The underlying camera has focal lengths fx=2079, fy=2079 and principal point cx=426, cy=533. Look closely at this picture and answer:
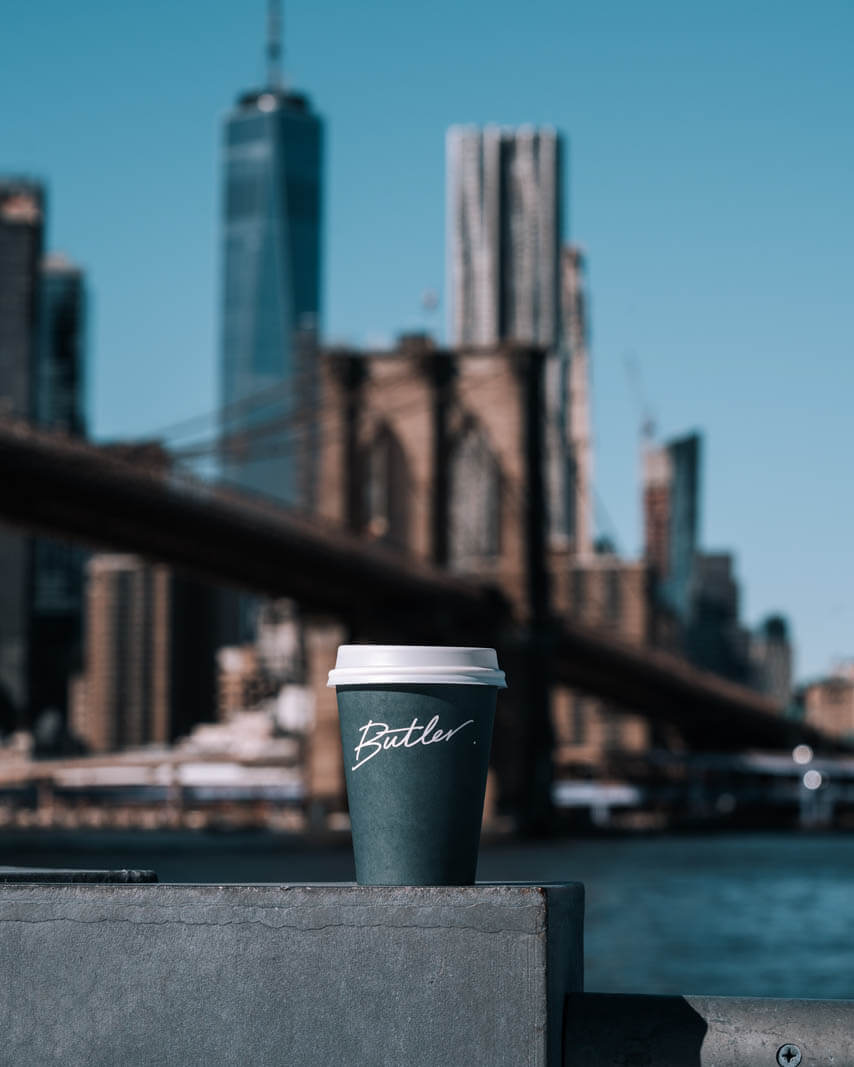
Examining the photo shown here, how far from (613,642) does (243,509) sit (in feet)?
74.0

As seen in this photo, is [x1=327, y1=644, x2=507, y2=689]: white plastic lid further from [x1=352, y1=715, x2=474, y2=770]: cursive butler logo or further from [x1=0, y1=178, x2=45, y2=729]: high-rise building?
[x1=0, y1=178, x2=45, y2=729]: high-rise building

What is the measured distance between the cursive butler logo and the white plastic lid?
0.21ft

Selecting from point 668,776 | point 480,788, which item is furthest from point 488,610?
point 668,776

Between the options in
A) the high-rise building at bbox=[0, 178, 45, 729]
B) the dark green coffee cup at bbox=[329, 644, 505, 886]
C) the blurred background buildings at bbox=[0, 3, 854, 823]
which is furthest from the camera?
the high-rise building at bbox=[0, 178, 45, 729]

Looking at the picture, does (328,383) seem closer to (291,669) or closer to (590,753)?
(590,753)

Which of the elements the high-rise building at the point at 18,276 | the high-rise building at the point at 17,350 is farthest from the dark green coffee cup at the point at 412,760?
the high-rise building at the point at 18,276

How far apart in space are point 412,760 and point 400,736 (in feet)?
0.13

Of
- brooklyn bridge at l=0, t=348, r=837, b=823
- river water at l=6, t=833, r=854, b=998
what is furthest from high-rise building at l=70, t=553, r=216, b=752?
river water at l=6, t=833, r=854, b=998

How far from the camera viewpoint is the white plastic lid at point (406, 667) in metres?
3.18

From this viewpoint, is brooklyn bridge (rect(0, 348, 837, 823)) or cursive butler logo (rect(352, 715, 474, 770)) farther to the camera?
brooklyn bridge (rect(0, 348, 837, 823))

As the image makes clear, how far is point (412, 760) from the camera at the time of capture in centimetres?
316

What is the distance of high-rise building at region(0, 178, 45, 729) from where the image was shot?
16950 centimetres

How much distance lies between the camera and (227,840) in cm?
6606

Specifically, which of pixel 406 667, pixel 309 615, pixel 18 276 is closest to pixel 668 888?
pixel 309 615
